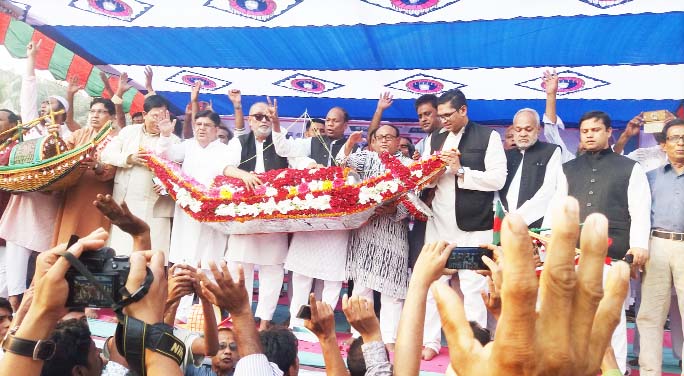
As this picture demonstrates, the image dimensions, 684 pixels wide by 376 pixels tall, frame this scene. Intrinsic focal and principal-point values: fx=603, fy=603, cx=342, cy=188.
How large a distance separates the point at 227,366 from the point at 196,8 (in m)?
3.74

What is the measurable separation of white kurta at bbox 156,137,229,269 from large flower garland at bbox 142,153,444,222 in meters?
0.31

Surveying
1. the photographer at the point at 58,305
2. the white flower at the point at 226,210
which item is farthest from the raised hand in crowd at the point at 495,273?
the white flower at the point at 226,210

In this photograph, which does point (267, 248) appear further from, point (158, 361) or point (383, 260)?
point (158, 361)

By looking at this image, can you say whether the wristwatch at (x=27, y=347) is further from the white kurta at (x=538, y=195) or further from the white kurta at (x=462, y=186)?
the white kurta at (x=538, y=195)

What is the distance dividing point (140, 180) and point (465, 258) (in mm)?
3977

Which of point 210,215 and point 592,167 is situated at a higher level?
point 592,167

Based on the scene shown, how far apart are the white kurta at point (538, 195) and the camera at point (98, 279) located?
3315 mm

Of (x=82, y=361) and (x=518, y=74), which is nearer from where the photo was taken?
(x=82, y=361)

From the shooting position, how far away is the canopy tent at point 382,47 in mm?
4922

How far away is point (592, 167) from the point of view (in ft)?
13.1

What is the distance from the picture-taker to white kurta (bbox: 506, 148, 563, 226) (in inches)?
170

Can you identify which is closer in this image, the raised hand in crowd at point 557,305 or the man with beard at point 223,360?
the raised hand in crowd at point 557,305

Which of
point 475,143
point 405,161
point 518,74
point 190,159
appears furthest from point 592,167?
point 190,159

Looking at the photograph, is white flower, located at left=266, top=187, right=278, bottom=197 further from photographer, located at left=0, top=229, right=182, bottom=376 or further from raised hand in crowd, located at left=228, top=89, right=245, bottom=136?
photographer, located at left=0, top=229, right=182, bottom=376
